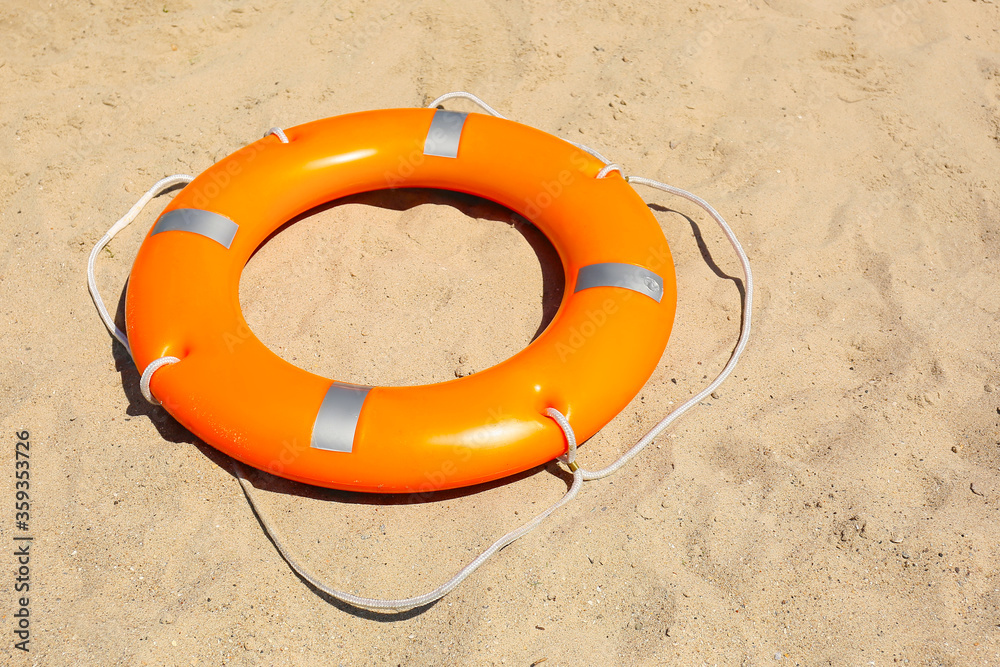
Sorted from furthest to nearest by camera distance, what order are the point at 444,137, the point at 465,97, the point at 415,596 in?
the point at 465,97, the point at 444,137, the point at 415,596

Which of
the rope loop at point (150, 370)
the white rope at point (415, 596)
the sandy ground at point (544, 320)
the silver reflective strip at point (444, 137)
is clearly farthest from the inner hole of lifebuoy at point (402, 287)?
the white rope at point (415, 596)

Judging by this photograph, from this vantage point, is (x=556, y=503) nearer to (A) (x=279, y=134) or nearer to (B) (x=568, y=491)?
(B) (x=568, y=491)

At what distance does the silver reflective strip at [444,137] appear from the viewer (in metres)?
2.23

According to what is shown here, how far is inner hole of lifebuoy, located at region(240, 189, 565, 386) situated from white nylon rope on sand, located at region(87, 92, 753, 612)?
0.33 m

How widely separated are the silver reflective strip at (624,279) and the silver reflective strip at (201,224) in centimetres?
96

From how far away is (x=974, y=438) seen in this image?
179cm

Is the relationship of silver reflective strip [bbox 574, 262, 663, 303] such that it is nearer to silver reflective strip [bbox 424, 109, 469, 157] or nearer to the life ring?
the life ring

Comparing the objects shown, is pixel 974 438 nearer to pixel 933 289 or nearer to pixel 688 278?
pixel 933 289

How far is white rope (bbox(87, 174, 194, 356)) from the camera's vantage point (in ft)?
6.72

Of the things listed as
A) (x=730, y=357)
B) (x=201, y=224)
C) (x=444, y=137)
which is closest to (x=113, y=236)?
(x=201, y=224)

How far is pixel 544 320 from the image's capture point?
2105 mm

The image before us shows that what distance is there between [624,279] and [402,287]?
653 millimetres

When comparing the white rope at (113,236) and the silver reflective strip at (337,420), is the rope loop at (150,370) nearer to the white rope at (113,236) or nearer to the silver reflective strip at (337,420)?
the white rope at (113,236)

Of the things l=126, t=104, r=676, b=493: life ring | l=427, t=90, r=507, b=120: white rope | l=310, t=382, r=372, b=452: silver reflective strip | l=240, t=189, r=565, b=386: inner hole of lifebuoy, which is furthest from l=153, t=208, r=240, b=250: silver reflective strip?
l=427, t=90, r=507, b=120: white rope
